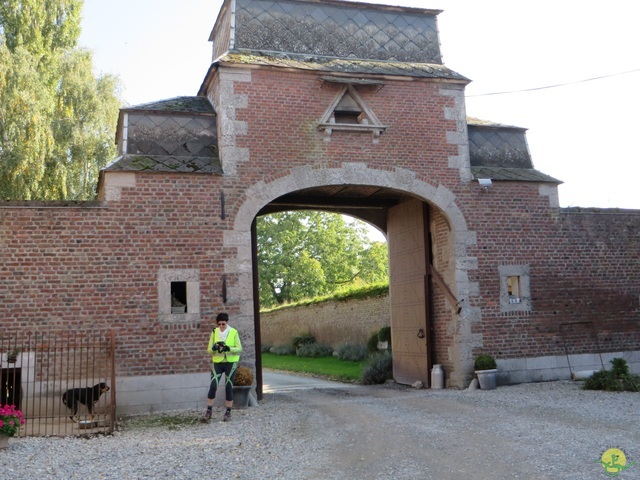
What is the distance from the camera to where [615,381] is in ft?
37.7

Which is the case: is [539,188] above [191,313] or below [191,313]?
above

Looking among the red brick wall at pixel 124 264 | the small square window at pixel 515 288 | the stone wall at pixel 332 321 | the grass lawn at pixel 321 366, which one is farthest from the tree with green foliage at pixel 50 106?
the small square window at pixel 515 288

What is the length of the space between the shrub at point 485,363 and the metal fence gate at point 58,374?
6.30 metres

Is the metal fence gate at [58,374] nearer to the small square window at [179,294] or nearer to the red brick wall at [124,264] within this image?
the red brick wall at [124,264]

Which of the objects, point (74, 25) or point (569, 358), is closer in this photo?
point (569, 358)

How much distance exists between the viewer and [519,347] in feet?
41.9

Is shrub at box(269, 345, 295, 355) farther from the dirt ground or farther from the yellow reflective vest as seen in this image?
the yellow reflective vest

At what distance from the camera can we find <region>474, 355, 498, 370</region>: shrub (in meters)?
12.2

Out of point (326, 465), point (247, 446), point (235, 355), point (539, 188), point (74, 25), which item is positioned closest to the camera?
point (326, 465)

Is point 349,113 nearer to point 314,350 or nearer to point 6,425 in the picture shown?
point 6,425

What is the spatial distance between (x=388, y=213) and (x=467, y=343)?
13.4ft

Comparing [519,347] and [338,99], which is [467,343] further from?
[338,99]

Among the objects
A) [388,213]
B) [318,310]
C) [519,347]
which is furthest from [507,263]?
[318,310]

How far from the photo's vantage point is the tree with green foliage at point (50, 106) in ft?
63.8
